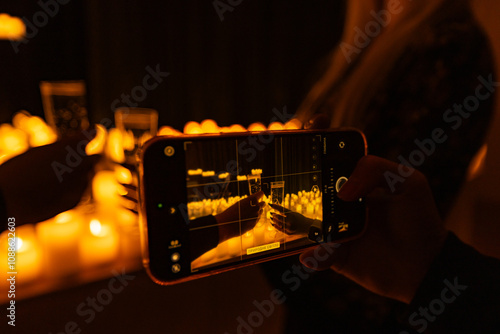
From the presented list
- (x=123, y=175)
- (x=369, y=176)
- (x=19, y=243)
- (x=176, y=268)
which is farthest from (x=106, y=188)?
(x=369, y=176)

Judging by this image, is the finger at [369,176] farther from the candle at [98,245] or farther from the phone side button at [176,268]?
the candle at [98,245]

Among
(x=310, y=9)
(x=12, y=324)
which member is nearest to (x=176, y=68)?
(x=310, y=9)

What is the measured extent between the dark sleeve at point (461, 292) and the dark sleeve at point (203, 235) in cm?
36

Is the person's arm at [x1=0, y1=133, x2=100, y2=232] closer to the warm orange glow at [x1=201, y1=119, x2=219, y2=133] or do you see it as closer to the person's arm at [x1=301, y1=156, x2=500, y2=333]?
the person's arm at [x1=301, y1=156, x2=500, y2=333]

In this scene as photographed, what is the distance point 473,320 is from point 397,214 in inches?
7.9

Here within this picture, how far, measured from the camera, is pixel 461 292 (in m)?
0.51

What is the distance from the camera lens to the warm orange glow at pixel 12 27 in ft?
2.41

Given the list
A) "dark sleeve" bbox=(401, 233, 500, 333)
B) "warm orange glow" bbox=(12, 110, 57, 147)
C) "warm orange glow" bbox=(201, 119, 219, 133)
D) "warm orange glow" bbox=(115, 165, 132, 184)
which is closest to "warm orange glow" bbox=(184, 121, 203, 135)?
"warm orange glow" bbox=(201, 119, 219, 133)

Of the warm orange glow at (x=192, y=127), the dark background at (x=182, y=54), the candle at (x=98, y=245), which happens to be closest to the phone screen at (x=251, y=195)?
the candle at (x=98, y=245)

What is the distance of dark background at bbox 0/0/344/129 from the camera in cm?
78

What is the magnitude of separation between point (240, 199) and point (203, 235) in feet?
0.25

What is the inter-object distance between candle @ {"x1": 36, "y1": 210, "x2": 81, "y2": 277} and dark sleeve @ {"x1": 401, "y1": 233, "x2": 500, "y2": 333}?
2.16 ft

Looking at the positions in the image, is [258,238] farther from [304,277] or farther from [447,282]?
[304,277]

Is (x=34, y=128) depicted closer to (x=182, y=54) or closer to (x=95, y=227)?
(x=95, y=227)
